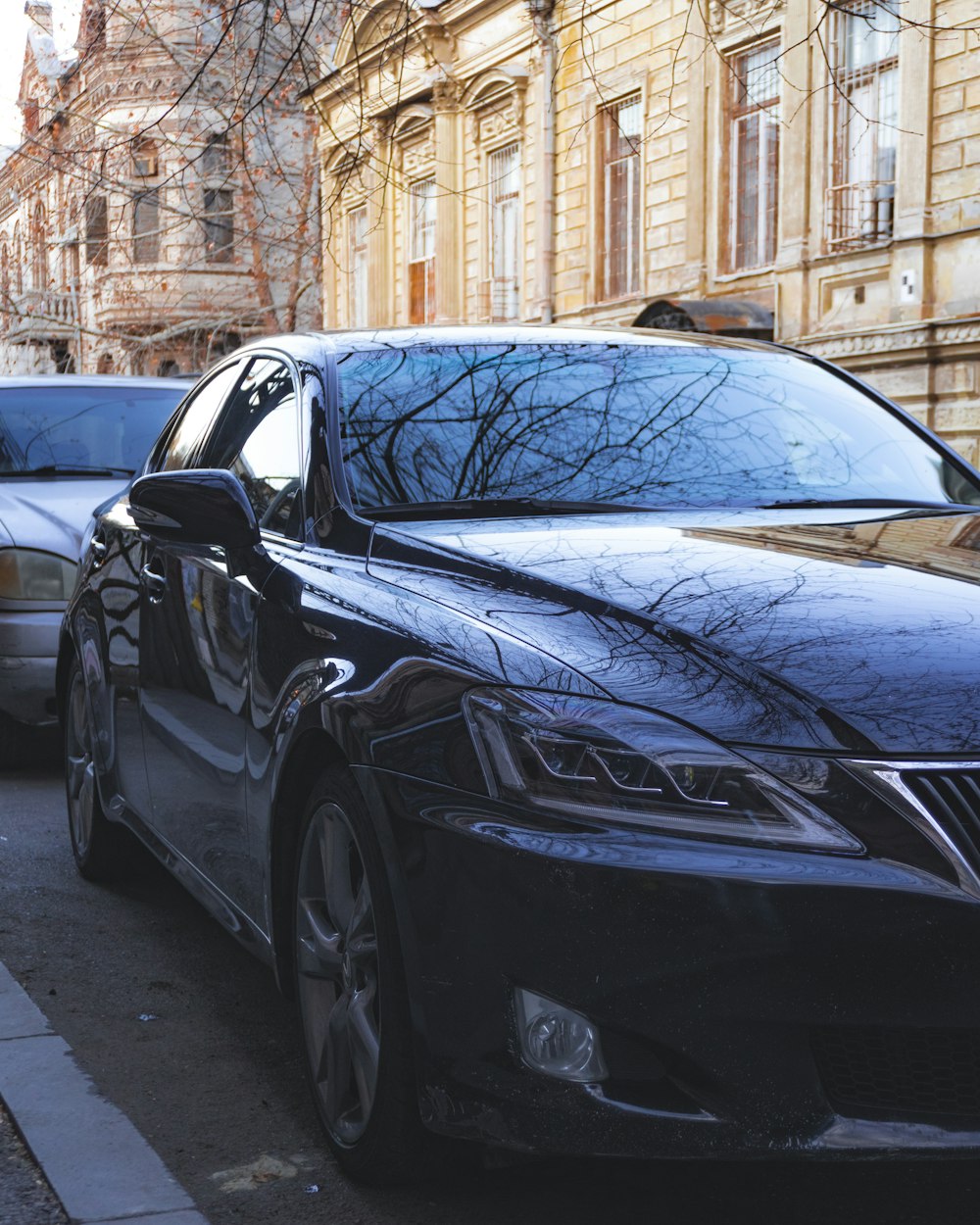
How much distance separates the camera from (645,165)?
2272 cm

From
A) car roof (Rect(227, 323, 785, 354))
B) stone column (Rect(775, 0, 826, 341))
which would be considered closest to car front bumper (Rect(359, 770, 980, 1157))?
car roof (Rect(227, 323, 785, 354))

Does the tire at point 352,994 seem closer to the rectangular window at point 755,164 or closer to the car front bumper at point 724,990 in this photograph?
the car front bumper at point 724,990

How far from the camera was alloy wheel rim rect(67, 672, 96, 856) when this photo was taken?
544 centimetres

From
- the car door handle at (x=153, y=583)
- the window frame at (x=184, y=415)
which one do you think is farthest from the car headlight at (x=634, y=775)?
the window frame at (x=184, y=415)

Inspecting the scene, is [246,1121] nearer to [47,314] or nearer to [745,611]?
[745,611]

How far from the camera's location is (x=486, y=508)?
150 inches

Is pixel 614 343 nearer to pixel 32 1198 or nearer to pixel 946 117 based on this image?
pixel 32 1198

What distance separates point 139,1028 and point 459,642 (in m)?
1.72

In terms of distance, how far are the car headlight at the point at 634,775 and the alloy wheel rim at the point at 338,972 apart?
0.47 metres

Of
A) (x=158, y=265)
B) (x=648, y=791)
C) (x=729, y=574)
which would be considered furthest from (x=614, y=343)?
(x=158, y=265)

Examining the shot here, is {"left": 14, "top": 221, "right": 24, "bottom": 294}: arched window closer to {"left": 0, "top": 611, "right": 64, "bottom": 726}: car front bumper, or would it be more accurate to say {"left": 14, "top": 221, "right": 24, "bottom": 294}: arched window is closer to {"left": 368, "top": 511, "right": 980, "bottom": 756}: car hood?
{"left": 0, "top": 611, "right": 64, "bottom": 726}: car front bumper

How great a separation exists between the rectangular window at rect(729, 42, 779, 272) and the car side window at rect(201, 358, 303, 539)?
16.7 meters

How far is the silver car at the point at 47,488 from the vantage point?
7383 mm

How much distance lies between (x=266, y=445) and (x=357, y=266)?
1158 inches
